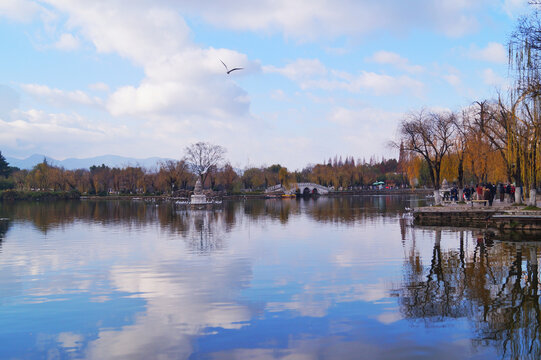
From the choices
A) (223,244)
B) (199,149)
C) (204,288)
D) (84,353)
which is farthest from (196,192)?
(84,353)

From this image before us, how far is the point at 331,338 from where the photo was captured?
7.50m

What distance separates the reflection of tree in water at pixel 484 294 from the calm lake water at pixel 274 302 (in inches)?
1.1

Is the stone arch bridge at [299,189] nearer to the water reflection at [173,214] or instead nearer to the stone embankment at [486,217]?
the water reflection at [173,214]

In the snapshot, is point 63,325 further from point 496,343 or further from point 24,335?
point 496,343

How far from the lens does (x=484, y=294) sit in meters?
9.91

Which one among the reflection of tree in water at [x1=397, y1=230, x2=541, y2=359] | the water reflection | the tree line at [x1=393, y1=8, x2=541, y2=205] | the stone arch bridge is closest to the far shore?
the stone arch bridge

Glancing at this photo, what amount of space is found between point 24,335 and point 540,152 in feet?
64.1

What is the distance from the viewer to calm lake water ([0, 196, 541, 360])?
721cm

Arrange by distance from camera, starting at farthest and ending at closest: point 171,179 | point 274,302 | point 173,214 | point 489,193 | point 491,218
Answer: point 171,179
point 173,214
point 489,193
point 491,218
point 274,302

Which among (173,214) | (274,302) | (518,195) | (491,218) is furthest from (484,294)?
(173,214)

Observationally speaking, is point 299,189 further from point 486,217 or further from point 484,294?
point 484,294

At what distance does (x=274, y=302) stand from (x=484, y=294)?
4.64 meters

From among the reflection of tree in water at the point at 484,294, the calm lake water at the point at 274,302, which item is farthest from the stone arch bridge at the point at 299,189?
the reflection of tree in water at the point at 484,294

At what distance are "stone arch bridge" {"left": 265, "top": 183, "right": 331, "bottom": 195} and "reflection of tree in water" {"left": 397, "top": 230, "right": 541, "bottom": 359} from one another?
83.7m
